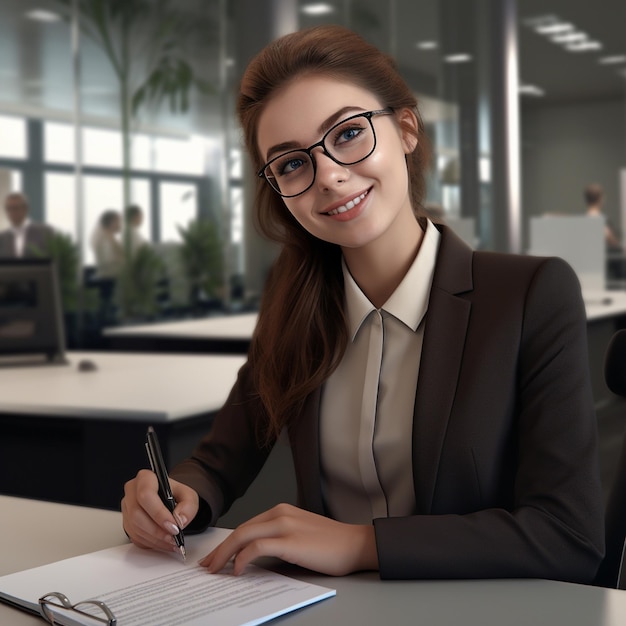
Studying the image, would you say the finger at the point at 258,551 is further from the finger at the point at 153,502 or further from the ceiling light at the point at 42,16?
the ceiling light at the point at 42,16

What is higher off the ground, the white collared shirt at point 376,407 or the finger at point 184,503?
the white collared shirt at point 376,407

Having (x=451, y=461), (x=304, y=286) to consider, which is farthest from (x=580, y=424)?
(x=304, y=286)

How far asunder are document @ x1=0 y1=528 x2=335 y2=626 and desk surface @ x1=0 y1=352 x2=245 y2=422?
1.16 m

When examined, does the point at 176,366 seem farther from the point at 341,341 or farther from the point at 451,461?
the point at 451,461

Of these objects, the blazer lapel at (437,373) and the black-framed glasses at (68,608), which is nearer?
the black-framed glasses at (68,608)

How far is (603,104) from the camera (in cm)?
1012

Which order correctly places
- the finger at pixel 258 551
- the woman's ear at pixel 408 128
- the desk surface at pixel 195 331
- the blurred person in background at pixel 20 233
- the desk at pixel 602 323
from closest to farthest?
the finger at pixel 258 551 → the woman's ear at pixel 408 128 → the desk surface at pixel 195 331 → the desk at pixel 602 323 → the blurred person in background at pixel 20 233

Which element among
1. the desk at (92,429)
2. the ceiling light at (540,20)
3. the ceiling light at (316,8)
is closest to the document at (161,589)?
the desk at (92,429)

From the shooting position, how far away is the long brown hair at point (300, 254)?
1.52m

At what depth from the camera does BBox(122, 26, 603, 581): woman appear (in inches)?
48.1

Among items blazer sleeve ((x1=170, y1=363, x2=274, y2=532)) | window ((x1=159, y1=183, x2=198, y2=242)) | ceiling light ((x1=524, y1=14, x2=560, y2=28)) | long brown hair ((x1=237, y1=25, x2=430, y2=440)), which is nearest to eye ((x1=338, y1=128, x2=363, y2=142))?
long brown hair ((x1=237, y1=25, x2=430, y2=440))

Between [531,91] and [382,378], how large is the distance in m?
9.54

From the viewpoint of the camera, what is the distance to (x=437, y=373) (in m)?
1.42

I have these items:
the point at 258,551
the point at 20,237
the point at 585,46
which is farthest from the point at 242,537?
the point at 585,46
